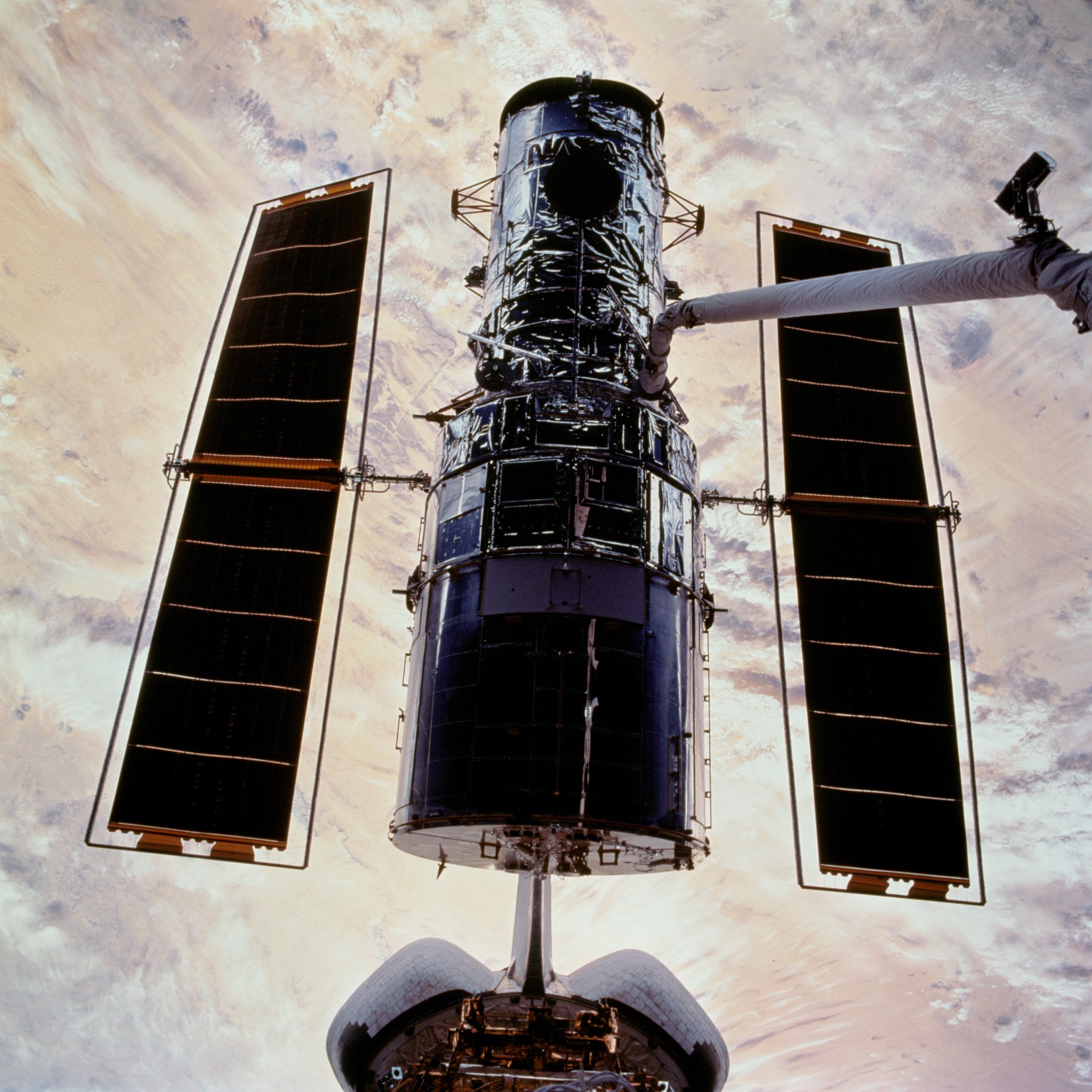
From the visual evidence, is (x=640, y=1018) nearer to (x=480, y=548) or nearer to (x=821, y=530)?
(x=480, y=548)

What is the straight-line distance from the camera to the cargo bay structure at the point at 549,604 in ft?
32.9

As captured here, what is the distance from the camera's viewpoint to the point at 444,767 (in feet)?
33.1

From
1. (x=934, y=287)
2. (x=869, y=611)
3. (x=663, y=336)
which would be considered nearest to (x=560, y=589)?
(x=663, y=336)

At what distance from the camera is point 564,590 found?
1041 cm

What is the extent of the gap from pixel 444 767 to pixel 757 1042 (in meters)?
23.9

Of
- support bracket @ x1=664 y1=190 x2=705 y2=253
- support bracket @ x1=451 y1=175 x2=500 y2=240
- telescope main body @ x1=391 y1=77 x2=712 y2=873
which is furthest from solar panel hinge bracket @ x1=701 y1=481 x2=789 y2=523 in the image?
support bracket @ x1=451 y1=175 x2=500 y2=240

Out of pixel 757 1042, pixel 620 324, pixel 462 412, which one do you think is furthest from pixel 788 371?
pixel 757 1042

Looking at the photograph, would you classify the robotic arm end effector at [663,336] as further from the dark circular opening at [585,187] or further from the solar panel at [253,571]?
the solar panel at [253,571]

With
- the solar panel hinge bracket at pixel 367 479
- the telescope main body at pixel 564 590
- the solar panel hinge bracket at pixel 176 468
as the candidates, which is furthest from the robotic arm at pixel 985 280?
the solar panel hinge bracket at pixel 176 468

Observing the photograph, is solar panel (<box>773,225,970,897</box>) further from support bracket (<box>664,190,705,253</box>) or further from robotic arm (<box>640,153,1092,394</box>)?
robotic arm (<box>640,153,1092,394</box>)

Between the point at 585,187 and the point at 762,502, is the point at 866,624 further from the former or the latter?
the point at 585,187

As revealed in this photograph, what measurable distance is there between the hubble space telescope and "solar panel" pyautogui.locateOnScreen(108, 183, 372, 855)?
0.05 metres

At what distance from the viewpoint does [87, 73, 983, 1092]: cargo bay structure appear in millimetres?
10023

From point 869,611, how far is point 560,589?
6086 mm
